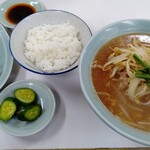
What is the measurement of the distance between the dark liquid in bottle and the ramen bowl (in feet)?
1.78

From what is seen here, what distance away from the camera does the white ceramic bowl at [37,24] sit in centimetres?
125

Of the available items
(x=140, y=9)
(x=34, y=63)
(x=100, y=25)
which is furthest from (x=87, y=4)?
(x=34, y=63)

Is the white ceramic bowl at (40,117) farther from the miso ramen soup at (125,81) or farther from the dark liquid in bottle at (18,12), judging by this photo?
the dark liquid in bottle at (18,12)

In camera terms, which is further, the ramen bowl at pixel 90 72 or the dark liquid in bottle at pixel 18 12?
the dark liquid in bottle at pixel 18 12

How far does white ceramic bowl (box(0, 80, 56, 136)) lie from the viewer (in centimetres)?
110

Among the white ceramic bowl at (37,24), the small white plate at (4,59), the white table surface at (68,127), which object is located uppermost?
the white ceramic bowl at (37,24)

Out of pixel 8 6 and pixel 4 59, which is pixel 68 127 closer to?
pixel 4 59

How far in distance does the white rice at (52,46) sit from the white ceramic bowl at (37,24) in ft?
0.09

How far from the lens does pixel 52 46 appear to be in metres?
1.32

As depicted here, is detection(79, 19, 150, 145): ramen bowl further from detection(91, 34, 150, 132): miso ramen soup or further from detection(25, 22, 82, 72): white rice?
detection(25, 22, 82, 72): white rice

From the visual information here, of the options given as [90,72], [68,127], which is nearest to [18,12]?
[90,72]

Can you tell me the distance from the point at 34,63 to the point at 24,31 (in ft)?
0.67

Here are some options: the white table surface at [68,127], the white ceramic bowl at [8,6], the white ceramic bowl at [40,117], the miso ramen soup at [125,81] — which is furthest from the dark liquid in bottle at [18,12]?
the miso ramen soup at [125,81]

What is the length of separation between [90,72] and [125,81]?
0.16 m
